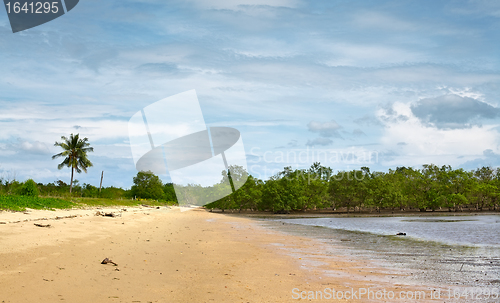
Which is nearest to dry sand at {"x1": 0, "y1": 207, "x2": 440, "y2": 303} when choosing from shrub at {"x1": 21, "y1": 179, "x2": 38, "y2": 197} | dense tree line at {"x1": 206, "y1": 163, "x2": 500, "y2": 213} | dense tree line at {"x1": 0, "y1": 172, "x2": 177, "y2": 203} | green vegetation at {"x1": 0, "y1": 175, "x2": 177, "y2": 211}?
green vegetation at {"x1": 0, "y1": 175, "x2": 177, "y2": 211}

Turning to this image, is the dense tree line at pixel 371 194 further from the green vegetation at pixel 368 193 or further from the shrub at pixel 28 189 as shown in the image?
the shrub at pixel 28 189

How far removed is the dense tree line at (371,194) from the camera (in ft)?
275

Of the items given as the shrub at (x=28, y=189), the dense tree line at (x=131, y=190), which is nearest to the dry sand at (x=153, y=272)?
the shrub at (x=28, y=189)

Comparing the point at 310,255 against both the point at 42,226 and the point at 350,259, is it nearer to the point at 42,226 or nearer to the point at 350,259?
the point at 350,259

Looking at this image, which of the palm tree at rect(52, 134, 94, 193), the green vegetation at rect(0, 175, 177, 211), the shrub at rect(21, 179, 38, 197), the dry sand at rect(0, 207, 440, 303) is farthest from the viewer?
the palm tree at rect(52, 134, 94, 193)

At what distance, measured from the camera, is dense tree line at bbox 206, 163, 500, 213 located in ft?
275

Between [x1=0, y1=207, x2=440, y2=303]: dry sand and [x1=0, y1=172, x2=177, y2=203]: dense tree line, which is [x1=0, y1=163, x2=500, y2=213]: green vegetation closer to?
[x1=0, y1=172, x2=177, y2=203]: dense tree line

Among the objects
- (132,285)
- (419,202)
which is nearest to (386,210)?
(419,202)

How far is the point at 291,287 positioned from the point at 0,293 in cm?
511

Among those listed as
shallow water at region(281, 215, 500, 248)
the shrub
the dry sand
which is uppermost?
the shrub

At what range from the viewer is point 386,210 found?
93.4 metres

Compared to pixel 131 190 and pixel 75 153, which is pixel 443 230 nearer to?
pixel 75 153

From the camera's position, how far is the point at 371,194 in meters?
86.6

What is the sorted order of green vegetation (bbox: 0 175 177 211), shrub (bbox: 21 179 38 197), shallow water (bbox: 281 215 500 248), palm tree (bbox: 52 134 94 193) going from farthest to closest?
palm tree (bbox: 52 134 94 193), shrub (bbox: 21 179 38 197), green vegetation (bbox: 0 175 177 211), shallow water (bbox: 281 215 500 248)
